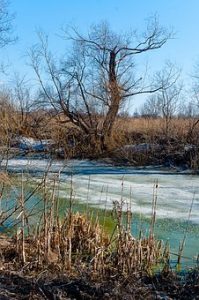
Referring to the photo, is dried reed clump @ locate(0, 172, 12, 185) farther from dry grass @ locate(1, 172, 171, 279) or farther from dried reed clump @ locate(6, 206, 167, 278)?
dried reed clump @ locate(6, 206, 167, 278)

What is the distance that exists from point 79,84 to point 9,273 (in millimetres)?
17404

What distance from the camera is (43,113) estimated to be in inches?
864

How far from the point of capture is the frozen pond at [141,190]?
7027 millimetres

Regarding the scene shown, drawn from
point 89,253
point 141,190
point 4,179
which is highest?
point 4,179

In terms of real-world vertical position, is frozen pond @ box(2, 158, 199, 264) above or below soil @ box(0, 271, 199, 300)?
above

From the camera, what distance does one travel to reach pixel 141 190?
11.3 m

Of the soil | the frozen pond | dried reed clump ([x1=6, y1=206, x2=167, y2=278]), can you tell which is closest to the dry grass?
Result: dried reed clump ([x1=6, y1=206, x2=167, y2=278])

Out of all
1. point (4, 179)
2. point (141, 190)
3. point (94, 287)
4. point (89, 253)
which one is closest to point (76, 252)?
point (89, 253)

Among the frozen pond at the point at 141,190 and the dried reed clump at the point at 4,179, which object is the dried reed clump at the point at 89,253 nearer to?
the frozen pond at the point at 141,190

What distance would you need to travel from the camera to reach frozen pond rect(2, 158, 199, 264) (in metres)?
7.03

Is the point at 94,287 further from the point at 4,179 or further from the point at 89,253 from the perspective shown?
the point at 4,179

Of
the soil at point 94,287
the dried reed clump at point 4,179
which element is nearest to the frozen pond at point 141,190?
the dried reed clump at point 4,179

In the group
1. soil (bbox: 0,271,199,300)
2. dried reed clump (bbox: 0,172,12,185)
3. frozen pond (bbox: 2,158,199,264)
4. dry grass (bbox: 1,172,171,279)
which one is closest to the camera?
soil (bbox: 0,271,199,300)

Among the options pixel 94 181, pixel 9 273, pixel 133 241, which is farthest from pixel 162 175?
pixel 9 273
